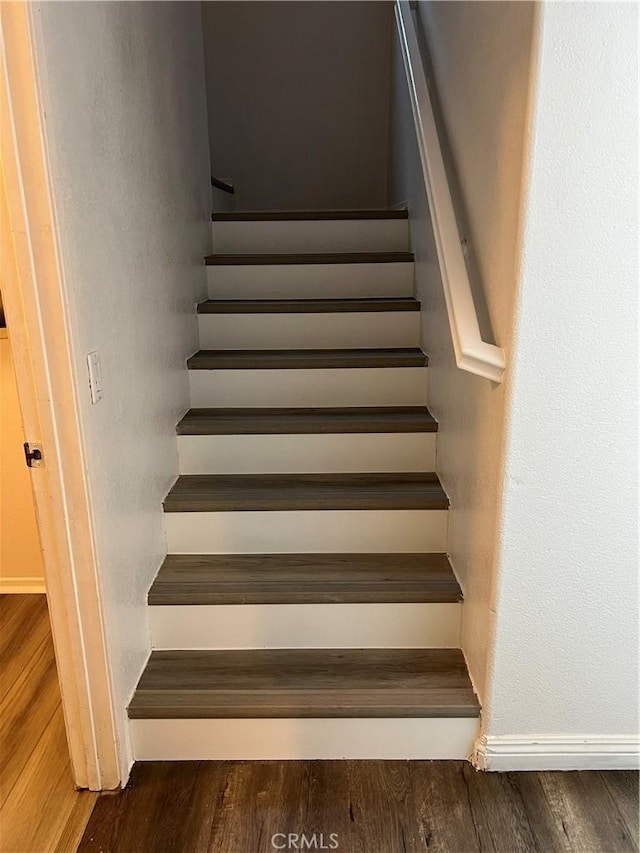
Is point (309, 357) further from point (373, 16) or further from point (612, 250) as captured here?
point (373, 16)

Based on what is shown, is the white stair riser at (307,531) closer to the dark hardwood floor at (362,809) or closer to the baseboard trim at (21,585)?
the dark hardwood floor at (362,809)

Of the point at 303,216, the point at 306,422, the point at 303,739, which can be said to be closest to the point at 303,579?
the point at 303,739

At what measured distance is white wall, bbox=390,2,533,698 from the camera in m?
1.27

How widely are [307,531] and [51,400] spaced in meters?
0.93

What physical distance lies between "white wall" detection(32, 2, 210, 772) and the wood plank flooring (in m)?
0.19

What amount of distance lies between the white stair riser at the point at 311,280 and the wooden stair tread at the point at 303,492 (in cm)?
96

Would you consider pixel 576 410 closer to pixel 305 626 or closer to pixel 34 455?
pixel 305 626

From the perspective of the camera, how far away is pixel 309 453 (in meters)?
2.12

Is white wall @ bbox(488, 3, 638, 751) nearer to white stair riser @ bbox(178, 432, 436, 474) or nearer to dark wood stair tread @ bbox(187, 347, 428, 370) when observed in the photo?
white stair riser @ bbox(178, 432, 436, 474)

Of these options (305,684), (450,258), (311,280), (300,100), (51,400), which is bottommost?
(305,684)

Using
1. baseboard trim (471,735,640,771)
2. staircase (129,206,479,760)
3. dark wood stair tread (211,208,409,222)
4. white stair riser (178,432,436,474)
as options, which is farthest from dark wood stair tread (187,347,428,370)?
baseboard trim (471,735,640,771)

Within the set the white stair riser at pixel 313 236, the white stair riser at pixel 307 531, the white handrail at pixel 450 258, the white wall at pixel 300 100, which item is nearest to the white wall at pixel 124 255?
the white stair riser at pixel 307 531

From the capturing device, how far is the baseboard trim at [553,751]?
155 centimetres

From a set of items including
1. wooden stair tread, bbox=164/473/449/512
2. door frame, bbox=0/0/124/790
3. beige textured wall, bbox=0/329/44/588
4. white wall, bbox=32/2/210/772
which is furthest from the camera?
beige textured wall, bbox=0/329/44/588
